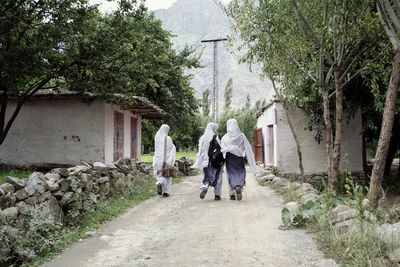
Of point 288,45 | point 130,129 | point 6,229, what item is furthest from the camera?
point 130,129

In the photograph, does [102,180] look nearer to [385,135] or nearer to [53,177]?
[53,177]

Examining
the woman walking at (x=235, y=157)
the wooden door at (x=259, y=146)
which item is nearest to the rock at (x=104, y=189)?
the woman walking at (x=235, y=157)

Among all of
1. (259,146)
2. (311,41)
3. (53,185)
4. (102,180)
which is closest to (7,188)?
(53,185)

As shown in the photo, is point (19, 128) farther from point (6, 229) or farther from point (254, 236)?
point (254, 236)

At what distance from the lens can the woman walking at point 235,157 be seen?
9.40m

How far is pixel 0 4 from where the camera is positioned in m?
8.95

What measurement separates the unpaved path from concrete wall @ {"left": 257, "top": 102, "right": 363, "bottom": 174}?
700 centimetres

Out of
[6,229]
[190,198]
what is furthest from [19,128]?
[6,229]

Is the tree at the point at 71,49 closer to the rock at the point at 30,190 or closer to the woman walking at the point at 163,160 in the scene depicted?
the woman walking at the point at 163,160

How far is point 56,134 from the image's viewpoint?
41.7 ft

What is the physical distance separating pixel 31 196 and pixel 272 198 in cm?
531

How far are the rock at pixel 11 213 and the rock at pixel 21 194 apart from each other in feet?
0.79

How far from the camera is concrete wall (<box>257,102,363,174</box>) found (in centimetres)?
1516

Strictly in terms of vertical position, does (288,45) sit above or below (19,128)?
above
